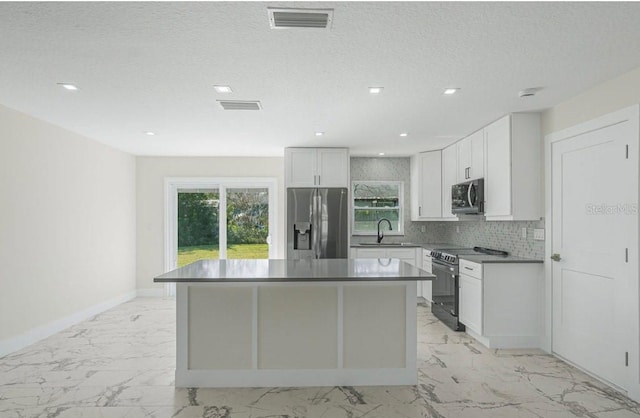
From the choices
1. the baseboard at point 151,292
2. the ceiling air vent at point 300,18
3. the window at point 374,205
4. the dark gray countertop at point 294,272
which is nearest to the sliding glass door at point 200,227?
the baseboard at point 151,292

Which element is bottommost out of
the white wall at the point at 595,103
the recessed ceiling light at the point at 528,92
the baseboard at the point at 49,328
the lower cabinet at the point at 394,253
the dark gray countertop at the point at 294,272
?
the baseboard at the point at 49,328

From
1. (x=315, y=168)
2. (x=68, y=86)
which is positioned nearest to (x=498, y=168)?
(x=315, y=168)

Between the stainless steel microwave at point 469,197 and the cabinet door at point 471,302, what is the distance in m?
0.80

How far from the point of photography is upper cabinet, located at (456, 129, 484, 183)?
4.50 m

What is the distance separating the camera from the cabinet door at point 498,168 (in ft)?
12.7

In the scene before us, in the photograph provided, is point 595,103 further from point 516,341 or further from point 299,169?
point 299,169

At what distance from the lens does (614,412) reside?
2.59m

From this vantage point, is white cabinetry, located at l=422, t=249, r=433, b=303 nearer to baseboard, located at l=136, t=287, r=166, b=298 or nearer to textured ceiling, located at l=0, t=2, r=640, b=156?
textured ceiling, located at l=0, t=2, r=640, b=156

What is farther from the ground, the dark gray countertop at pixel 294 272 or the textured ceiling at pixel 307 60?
the textured ceiling at pixel 307 60

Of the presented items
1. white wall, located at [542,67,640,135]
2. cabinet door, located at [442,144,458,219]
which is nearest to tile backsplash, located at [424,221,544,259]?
cabinet door, located at [442,144,458,219]

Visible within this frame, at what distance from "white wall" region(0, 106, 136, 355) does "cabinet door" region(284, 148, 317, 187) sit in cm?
268

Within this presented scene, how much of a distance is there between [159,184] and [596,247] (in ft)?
20.0

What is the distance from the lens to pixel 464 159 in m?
4.99

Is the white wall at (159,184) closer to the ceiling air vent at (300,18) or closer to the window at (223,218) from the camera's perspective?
the window at (223,218)
